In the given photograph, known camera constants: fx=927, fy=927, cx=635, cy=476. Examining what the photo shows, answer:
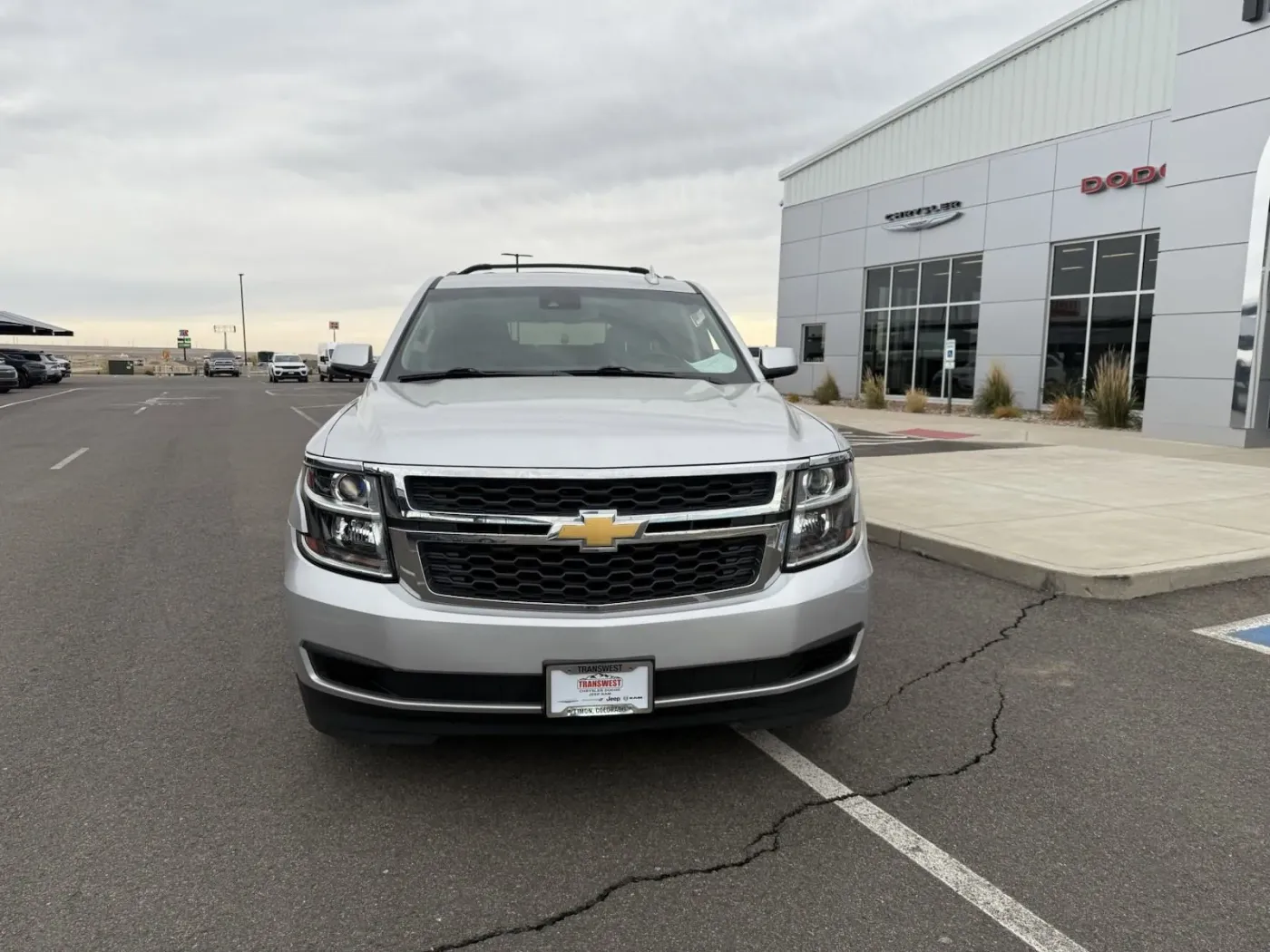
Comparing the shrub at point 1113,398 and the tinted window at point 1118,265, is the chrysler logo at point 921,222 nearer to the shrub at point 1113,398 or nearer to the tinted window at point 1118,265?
the tinted window at point 1118,265

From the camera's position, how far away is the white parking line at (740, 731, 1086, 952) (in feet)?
8.00

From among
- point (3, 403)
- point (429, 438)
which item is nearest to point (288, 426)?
point (3, 403)

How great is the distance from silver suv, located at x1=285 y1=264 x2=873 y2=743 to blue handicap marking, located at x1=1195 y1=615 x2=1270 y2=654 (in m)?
2.98

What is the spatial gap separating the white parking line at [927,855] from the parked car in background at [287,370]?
51195mm

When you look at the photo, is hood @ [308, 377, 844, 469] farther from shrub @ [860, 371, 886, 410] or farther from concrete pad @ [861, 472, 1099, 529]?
shrub @ [860, 371, 886, 410]

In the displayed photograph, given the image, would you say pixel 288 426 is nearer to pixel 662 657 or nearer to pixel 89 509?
pixel 89 509

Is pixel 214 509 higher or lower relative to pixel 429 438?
lower

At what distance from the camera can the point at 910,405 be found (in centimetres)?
2198

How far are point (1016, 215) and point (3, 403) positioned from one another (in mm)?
26614

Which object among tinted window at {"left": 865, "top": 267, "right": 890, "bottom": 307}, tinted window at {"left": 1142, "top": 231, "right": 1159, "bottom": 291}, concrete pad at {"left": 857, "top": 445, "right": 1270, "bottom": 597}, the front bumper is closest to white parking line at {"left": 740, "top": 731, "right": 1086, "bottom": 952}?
the front bumper

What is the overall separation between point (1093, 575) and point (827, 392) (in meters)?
20.6

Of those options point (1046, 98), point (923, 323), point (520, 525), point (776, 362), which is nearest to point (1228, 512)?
point (776, 362)

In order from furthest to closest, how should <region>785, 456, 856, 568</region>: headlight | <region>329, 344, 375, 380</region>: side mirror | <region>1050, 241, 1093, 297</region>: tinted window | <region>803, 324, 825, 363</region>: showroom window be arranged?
<region>803, 324, 825, 363</region>: showroom window < <region>1050, 241, 1093, 297</region>: tinted window < <region>329, 344, 375, 380</region>: side mirror < <region>785, 456, 856, 568</region>: headlight

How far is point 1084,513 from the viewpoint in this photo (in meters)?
7.85
